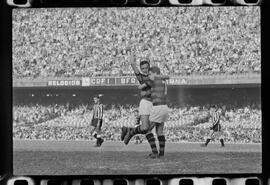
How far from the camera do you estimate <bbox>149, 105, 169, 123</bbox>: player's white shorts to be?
192 inches

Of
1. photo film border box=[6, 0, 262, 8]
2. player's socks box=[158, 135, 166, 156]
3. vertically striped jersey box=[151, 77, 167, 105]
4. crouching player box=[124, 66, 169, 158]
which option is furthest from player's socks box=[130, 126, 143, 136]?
photo film border box=[6, 0, 262, 8]

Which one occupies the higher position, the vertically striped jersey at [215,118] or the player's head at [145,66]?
the player's head at [145,66]

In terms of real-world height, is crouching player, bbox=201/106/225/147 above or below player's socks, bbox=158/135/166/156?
above

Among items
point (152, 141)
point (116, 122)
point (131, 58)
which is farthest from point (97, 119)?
point (131, 58)

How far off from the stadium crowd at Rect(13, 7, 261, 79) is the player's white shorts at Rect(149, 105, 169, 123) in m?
0.38

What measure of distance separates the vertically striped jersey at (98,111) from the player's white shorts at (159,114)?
0.53 meters

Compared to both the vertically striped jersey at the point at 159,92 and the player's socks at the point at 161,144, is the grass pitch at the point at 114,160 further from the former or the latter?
the vertically striped jersey at the point at 159,92

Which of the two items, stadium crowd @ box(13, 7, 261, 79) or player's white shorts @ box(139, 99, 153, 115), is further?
player's white shorts @ box(139, 99, 153, 115)

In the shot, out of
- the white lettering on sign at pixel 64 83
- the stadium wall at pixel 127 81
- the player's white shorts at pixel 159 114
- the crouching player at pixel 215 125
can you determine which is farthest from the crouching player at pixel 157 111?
the white lettering on sign at pixel 64 83

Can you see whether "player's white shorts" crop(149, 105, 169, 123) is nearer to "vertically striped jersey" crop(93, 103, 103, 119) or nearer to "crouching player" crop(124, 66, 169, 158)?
"crouching player" crop(124, 66, 169, 158)

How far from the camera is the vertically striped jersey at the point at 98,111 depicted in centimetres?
481

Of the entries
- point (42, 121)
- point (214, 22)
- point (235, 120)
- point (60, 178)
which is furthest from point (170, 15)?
point (60, 178)

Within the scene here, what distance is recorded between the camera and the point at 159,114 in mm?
4887

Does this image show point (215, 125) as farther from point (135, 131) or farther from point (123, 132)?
point (123, 132)
